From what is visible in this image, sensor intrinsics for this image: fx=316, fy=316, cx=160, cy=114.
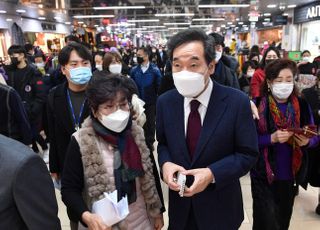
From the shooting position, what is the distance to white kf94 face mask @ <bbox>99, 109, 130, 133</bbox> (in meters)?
1.64

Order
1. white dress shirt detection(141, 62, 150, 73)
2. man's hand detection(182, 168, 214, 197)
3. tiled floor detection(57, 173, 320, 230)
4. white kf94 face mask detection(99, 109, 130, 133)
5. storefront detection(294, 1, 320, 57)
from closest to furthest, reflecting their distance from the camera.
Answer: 1. man's hand detection(182, 168, 214, 197)
2. white kf94 face mask detection(99, 109, 130, 133)
3. tiled floor detection(57, 173, 320, 230)
4. white dress shirt detection(141, 62, 150, 73)
5. storefront detection(294, 1, 320, 57)

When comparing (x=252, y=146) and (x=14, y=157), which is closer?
(x=14, y=157)

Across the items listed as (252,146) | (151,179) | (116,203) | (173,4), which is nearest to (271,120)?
(252,146)

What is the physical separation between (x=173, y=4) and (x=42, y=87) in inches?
443

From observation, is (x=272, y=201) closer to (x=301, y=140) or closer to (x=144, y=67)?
(x=301, y=140)

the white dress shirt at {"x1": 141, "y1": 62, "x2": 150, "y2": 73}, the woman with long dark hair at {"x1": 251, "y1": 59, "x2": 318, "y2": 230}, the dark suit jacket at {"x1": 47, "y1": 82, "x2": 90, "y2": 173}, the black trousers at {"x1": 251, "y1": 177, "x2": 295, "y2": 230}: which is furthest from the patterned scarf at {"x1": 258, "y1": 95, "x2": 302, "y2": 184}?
the white dress shirt at {"x1": 141, "y1": 62, "x2": 150, "y2": 73}

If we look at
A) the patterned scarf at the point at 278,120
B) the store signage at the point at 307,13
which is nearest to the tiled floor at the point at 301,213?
the patterned scarf at the point at 278,120

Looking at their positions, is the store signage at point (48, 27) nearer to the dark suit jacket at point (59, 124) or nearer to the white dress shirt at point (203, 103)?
the dark suit jacket at point (59, 124)

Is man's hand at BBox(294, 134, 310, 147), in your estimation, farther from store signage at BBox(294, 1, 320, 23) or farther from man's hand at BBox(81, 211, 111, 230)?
store signage at BBox(294, 1, 320, 23)

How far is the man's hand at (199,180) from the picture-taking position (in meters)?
1.40

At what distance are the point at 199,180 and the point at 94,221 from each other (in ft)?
→ 1.87

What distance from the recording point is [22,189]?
979mm

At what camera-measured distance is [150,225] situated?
1849mm

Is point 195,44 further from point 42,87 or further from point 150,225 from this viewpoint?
point 42,87
